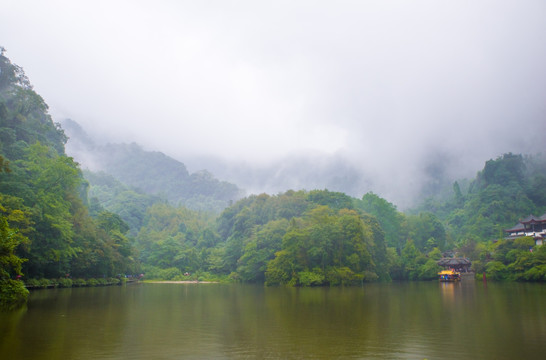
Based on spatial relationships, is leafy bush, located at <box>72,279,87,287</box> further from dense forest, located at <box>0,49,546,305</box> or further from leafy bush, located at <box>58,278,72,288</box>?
leafy bush, located at <box>58,278,72,288</box>

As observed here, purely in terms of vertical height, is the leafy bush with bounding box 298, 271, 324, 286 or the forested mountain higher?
the forested mountain

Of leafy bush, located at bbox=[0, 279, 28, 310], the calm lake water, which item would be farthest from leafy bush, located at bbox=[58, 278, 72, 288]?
the calm lake water

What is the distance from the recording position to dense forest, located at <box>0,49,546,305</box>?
3033 cm

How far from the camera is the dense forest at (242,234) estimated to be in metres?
30.3

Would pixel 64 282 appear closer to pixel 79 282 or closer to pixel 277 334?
pixel 79 282

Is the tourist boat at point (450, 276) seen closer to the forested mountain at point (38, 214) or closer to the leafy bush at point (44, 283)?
the forested mountain at point (38, 214)

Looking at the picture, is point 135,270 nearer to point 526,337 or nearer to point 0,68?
point 0,68

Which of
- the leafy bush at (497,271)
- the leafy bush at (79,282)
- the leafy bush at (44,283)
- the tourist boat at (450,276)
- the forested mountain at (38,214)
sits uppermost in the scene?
the forested mountain at (38,214)

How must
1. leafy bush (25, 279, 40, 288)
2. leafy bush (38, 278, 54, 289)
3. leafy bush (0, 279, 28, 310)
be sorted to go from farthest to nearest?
1. leafy bush (38, 278, 54, 289)
2. leafy bush (25, 279, 40, 288)
3. leafy bush (0, 279, 28, 310)

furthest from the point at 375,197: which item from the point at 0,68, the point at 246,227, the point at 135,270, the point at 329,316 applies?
the point at 0,68

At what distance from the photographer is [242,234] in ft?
206

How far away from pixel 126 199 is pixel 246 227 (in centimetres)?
6427

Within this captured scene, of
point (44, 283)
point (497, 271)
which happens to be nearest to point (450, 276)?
point (497, 271)

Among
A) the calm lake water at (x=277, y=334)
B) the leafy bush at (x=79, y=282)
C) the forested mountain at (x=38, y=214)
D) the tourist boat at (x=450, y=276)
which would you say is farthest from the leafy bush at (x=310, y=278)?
the calm lake water at (x=277, y=334)
